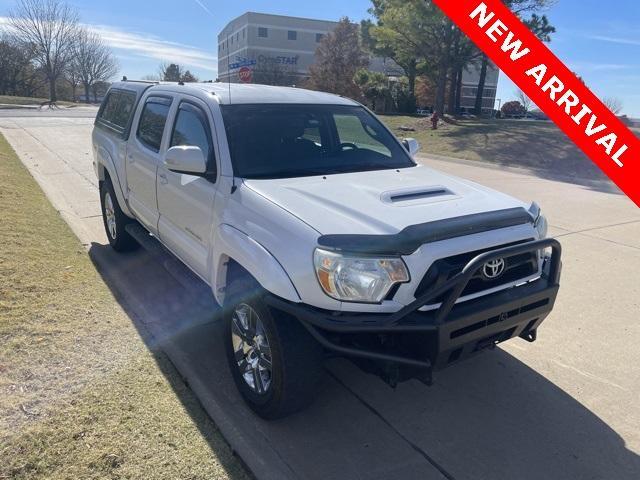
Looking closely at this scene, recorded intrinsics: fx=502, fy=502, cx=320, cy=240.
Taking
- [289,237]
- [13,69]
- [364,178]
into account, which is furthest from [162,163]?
[13,69]

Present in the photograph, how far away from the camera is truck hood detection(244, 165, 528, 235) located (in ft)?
8.57

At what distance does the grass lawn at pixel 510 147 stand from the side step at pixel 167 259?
12.1 metres

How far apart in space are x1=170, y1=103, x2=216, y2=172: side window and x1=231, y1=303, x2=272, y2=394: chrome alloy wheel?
1.04 m

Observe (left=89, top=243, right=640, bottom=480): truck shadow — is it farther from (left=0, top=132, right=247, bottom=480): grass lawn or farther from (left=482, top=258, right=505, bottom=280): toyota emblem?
Answer: (left=482, top=258, right=505, bottom=280): toyota emblem

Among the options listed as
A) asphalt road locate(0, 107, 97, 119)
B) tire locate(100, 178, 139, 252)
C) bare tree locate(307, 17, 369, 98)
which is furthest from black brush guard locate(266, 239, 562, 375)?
bare tree locate(307, 17, 369, 98)

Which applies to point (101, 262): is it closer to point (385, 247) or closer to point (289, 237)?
point (289, 237)

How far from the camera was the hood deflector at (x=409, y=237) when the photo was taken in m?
2.43

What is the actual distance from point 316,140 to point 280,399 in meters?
2.01

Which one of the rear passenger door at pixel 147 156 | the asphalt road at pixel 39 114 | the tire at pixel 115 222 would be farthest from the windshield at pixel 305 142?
the asphalt road at pixel 39 114

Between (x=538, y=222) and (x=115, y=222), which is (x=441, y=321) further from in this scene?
(x=115, y=222)

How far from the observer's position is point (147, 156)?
441 cm

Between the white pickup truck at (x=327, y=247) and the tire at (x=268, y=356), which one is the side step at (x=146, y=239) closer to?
the white pickup truck at (x=327, y=247)

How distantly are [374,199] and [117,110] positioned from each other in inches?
155

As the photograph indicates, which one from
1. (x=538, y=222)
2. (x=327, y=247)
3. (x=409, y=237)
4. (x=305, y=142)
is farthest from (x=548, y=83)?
(x=327, y=247)
